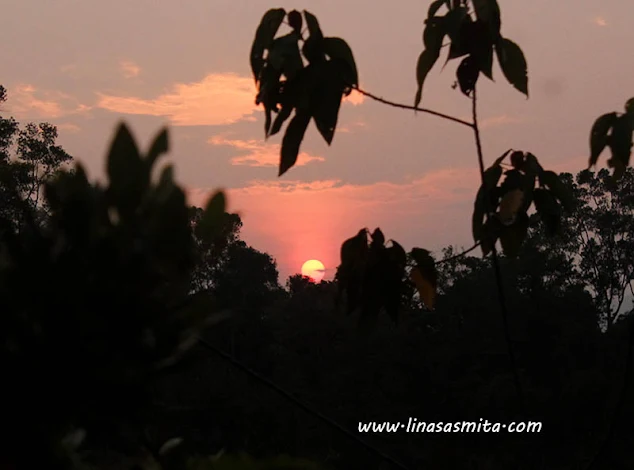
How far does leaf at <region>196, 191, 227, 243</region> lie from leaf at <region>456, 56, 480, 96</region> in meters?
1.23

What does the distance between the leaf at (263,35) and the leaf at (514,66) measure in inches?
19.6

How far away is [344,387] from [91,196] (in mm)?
40023

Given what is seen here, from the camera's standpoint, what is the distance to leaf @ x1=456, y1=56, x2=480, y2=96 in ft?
5.89

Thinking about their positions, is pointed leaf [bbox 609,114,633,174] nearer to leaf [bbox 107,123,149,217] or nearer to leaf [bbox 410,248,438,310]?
leaf [bbox 410,248,438,310]

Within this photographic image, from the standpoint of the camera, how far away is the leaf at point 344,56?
1.42 metres

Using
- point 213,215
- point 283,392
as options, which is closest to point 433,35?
point 283,392

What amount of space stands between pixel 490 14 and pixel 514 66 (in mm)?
135

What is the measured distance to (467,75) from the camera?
1.81 m

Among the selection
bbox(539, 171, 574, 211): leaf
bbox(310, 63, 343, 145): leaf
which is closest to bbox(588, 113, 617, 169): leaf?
bbox(539, 171, 574, 211): leaf

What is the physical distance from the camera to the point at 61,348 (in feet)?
1.82

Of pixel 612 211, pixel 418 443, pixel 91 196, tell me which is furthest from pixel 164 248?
pixel 612 211

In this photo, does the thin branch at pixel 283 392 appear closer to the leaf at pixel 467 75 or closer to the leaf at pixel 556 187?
the leaf at pixel 556 187

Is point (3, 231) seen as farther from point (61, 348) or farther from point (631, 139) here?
point (631, 139)

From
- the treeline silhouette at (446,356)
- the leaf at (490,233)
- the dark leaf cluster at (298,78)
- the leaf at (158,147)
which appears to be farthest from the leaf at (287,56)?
the treeline silhouette at (446,356)
